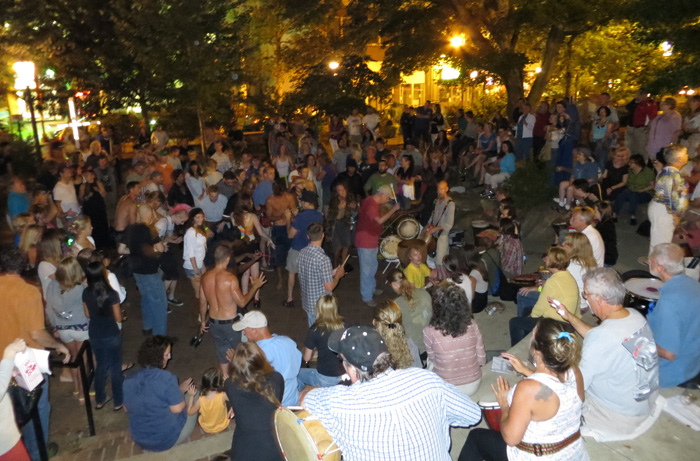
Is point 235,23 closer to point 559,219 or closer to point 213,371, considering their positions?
point 559,219

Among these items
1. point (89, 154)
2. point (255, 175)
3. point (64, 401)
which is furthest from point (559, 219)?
point (89, 154)

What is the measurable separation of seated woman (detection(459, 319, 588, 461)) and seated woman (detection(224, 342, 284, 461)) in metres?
1.64

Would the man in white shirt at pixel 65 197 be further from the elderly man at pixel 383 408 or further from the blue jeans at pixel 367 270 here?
the elderly man at pixel 383 408

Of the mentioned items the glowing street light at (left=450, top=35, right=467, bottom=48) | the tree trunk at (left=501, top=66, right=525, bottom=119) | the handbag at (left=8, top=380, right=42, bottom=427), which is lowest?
the handbag at (left=8, top=380, right=42, bottom=427)

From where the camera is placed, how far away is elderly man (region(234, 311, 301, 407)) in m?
5.17

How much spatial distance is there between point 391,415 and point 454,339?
7.59ft

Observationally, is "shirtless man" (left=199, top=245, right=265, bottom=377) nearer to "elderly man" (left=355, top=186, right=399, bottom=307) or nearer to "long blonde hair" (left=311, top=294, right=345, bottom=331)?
"long blonde hair" (left=311, top=294, right=345, bottom=331)

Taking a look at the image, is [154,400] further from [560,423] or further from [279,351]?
[560,423]

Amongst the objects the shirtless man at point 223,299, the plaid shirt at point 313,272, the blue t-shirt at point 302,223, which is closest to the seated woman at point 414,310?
the plaid shirt at point 313,272

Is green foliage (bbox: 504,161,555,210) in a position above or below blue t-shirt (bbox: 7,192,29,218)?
below

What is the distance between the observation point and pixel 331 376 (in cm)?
575

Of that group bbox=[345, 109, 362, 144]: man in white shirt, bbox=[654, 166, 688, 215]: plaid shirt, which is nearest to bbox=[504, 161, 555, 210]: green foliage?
bbox=[654, 166, 688, 215]: plaid shirt

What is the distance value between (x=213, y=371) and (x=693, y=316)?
13.4 ft

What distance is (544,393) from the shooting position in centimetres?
→ 337
